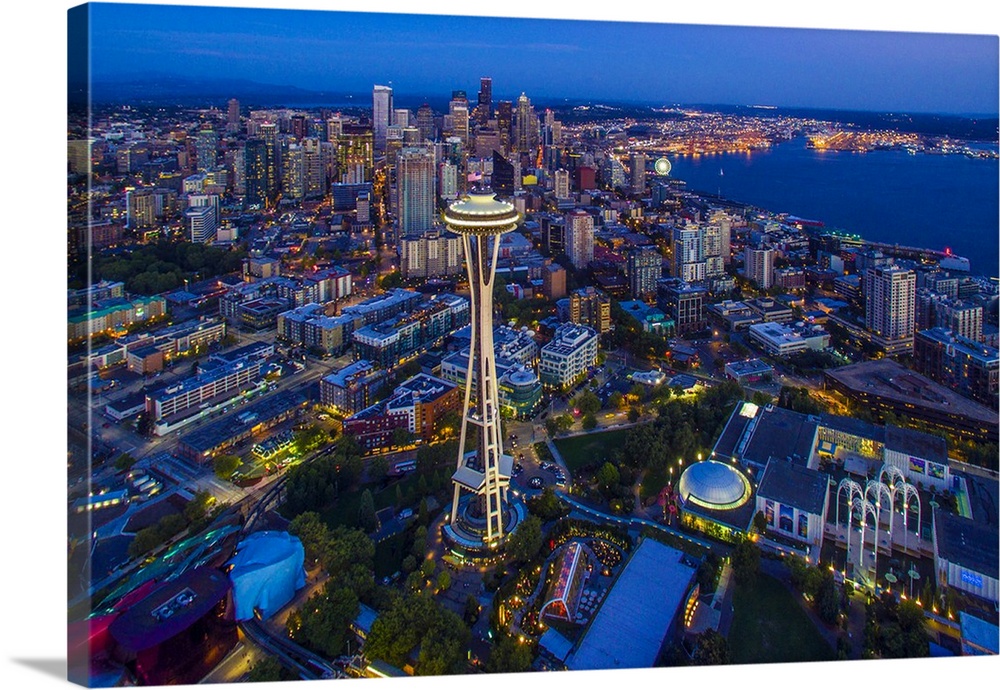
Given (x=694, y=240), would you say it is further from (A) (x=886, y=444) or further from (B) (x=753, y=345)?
(A) (x=886, y=444)

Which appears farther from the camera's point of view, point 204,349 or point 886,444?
point 204,349

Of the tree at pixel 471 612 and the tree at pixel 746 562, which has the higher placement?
the tree at pixel 746 562

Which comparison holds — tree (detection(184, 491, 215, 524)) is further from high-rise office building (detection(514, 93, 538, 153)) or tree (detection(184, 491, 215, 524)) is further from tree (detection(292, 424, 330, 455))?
high-rise office building (detection(514, 93, 538, 153))

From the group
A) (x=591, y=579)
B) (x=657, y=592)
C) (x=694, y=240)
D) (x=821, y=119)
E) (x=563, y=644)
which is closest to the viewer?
(x=563, y=644)

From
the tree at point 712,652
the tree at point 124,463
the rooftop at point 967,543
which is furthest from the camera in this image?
the tree at point 124,463

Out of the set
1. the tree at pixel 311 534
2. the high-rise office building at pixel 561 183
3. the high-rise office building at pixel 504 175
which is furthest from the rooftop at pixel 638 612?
the high-rise office building at pixel 561 183

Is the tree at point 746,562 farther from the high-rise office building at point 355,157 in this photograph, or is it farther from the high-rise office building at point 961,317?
the high-rise office building at point 355,157

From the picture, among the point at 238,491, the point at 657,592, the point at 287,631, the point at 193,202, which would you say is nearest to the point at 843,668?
the point at 657,592
